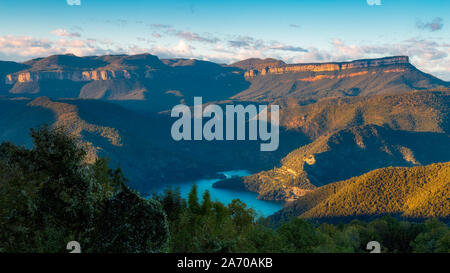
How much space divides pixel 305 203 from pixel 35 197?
133370 mm

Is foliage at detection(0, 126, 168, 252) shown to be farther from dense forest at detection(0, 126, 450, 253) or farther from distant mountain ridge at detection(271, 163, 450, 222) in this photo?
distant mountain ridge at detection(271, 163, 450, 222)

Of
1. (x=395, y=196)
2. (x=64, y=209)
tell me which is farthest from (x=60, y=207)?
(x=395, y=196)

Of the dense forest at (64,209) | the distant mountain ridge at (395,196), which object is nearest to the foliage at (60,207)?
the dense forest at (64,209)

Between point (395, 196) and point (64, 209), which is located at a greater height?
point (64, 209)

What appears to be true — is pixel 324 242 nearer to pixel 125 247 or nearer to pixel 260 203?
pixel 125 247

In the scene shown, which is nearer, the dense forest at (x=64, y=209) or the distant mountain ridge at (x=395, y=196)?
the dense forest at (x=64, y=209)

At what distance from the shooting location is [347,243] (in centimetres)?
3831

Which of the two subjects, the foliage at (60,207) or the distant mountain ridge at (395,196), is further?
the distant mountain ridge at (395,196)

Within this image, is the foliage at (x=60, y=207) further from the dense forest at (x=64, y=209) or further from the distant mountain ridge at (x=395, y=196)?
the distant mountain ridge at (x=395, y=196)

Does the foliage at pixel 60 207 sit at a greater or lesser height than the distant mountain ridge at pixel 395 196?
greater

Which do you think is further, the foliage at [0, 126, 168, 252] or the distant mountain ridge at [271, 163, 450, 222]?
the distant mountain ridge at [271, 163, 450, 222]

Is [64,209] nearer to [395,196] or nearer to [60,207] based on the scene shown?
[60,207]

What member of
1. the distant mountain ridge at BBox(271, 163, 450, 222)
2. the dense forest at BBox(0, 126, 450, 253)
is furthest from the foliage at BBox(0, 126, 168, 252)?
the distant mountain ridge at BBox(271, 163, 450, 222)
